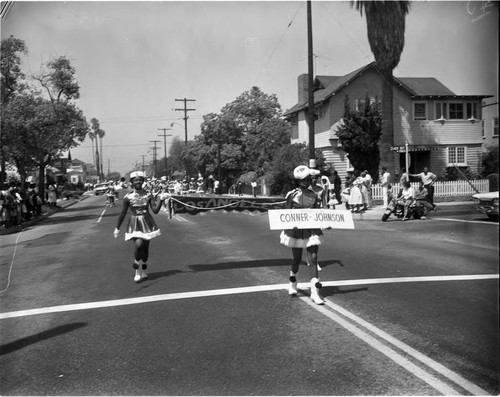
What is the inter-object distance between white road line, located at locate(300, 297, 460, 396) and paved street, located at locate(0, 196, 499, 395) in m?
0.01

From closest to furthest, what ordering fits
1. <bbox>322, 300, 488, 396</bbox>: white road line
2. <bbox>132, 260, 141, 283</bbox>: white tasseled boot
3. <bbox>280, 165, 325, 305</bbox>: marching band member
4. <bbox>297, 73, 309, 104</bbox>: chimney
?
<bbox>322, 300, 488, 396</bbox>: white road line, <bbox>297, 73, 309, 104</bbox>: chimney, <bbox>280, 165, 325, 305</bbox>: marching band member, <bbox>132, 260, 141, 283</bbox>: white tasseled boot

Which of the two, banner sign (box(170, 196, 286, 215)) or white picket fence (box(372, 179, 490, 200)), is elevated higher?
white picket fence (box(372, 179, 490, 200))

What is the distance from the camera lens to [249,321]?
5008 millimetres

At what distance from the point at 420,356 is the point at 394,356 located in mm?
213

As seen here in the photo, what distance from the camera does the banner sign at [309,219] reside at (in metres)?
5.70

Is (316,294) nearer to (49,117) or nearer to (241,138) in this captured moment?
(241,138)

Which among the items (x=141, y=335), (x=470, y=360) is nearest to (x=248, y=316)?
(x=141, y=335)

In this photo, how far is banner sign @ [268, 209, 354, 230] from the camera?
5695 mm

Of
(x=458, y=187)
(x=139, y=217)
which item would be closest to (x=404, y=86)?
(x=458, y=187)

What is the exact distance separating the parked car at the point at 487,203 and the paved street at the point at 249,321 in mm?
90

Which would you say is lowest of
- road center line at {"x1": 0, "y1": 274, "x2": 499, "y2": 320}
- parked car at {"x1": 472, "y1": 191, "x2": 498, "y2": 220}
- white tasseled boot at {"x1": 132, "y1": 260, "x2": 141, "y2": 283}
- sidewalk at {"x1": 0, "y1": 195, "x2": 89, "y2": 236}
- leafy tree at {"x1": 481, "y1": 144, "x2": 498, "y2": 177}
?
road center line at {"x1": 0, "y1": 274, "x2": 499, "y2": 320}

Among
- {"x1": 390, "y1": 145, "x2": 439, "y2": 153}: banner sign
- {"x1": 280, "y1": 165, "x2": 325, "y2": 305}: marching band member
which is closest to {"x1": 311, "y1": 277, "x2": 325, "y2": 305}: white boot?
{"x1": 280, "y1": 165, "x2": 325, "y2": 305}: marching band member

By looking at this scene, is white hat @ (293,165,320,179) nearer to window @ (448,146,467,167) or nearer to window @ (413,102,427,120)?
window @ (413,102,427,120)

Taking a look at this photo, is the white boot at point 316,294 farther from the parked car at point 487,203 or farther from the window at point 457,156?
the parked car at point 487,203
